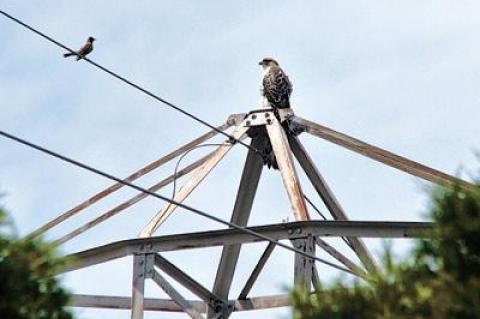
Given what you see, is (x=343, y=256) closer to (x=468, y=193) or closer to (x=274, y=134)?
(x=274, y=134)

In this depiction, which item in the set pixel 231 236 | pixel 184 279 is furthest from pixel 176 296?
pixel 231 236

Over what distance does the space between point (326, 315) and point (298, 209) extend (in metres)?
5.53

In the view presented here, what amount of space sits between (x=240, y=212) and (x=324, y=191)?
0.97 m

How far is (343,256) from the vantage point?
46.4ft

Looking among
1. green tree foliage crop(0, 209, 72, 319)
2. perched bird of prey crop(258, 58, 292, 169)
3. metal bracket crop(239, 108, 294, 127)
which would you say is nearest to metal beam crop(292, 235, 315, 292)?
perched bird of prey crop(258, 58, 292, 169)

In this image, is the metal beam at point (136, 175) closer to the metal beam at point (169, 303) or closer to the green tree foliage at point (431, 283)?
the metal beam at point (169, 303)

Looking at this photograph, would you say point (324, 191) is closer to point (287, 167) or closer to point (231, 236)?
point (287, 167)

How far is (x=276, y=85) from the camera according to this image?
587 inches

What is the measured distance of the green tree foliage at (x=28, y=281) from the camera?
22.1ft

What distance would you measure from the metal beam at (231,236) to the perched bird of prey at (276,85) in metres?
2.50

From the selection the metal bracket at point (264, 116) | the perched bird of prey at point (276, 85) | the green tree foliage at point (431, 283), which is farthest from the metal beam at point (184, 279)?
the green tree foliage at point (431, 283)

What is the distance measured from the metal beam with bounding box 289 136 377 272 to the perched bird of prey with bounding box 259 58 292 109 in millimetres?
546

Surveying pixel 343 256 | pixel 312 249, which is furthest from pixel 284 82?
pixel 312 249

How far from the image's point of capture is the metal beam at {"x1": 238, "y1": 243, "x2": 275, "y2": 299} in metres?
14.0
